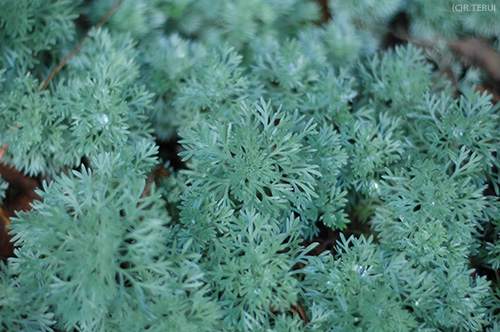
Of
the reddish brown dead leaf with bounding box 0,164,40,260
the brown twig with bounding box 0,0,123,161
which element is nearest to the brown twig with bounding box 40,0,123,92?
the brown twig with bounding box 0,0,123,161

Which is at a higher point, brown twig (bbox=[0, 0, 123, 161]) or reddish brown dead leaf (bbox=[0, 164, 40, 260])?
brown twig (bbox=[0, 0, 123, 161])

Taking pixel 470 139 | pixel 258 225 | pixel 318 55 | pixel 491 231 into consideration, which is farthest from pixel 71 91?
pixel 491 231

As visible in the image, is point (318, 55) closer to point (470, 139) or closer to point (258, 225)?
point (470, 139)

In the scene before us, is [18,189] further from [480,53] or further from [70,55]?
[480,53]

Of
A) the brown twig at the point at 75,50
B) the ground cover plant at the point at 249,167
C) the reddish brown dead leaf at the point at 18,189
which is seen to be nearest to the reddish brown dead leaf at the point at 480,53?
the ground cover plant at the point at 249,167

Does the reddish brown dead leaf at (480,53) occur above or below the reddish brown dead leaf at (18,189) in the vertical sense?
above

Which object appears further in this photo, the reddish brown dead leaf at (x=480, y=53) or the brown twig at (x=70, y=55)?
the reddish brown dead leaf at (x=480, y=53)

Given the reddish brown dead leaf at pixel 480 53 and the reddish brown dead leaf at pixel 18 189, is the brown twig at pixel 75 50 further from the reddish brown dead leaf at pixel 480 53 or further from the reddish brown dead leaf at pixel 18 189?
the reddish brown dead leaf at pixel 480 53

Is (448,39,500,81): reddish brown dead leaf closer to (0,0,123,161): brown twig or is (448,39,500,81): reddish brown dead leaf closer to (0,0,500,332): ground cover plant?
(0,0,500,332): ground cover plant

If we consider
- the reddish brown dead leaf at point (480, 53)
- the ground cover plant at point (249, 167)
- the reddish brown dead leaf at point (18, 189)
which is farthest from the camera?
the reddish brown dead leaf at point (480, 53)
